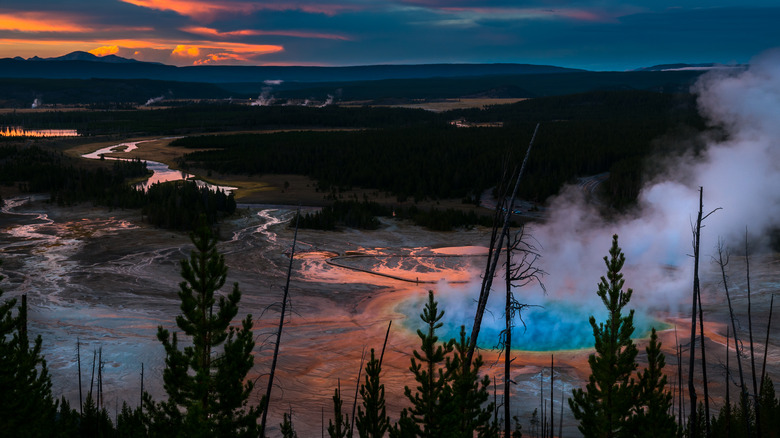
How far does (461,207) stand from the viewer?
44.8 m

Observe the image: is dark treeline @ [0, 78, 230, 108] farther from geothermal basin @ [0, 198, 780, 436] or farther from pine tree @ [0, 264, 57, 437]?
pine tree @ [0, 264, 57, 437]

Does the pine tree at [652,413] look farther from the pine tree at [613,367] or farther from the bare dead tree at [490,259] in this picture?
the bare dead tree at [490,259]

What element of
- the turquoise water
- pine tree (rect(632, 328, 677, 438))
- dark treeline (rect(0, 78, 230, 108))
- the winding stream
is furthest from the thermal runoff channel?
dark treeline (rect(0, 78, 230, 108))

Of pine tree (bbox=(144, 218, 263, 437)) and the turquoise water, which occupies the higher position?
pine tree (bbox=(144, 218, 263, 437))

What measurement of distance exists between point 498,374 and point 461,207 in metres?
27.9

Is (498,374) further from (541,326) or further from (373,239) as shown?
(373,239)

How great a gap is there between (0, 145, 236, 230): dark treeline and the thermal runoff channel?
53.7ft

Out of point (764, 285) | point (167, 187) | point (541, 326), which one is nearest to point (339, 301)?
point (541, 326)

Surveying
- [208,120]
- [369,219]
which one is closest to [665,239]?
[369,219]

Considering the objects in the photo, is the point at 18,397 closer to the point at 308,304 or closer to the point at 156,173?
the point at 308,304

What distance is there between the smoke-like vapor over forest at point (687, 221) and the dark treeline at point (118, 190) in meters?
16.6

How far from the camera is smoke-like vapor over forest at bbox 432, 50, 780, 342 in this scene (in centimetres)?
2427

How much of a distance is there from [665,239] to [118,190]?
3194cm

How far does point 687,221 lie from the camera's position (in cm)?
2919
